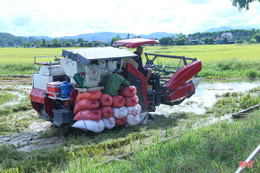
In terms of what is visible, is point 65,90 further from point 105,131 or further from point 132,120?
point 132,120

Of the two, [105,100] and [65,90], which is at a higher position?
[65,90]

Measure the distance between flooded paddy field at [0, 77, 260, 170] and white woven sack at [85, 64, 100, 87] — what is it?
119cm

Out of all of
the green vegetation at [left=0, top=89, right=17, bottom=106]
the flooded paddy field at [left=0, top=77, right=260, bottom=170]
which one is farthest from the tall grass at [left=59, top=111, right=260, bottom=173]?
the green vegetation at [left=0, top=89, right=17, bottom=106]

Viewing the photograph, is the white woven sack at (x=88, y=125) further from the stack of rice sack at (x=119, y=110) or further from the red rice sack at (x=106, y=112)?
the stack of rice sack at (x=119, y=110)

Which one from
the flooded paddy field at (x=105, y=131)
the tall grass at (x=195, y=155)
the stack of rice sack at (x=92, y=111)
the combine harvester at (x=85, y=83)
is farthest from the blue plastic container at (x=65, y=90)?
the tall grass at (x=195, y=155)

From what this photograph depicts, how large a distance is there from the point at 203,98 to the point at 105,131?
5.84 metres

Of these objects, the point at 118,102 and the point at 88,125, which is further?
the point at 118,102

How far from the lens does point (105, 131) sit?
23.5 ft

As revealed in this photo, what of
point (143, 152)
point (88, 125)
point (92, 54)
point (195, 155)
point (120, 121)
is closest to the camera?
point (195, 155)

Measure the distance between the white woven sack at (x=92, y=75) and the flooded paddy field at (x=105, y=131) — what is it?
119 cm

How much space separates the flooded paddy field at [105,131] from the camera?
5.89m

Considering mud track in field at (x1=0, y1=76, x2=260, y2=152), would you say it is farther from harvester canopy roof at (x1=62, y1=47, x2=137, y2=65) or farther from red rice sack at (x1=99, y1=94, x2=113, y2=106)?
harvester canopy roof at (x1=62, y1=47, x2=137, y2=65)

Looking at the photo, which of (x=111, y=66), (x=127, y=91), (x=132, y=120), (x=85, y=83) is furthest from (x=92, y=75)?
(x=132, y=120)

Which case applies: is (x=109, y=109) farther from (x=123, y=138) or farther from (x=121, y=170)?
(x=121, y=170)
